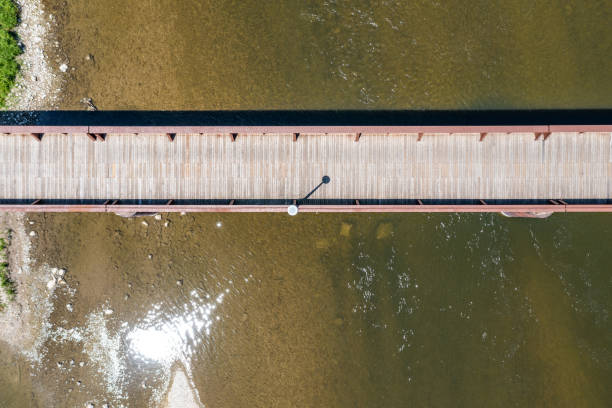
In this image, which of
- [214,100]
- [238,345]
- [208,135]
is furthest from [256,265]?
[214,100]

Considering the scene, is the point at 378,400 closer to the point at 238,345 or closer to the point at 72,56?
the point at 238,345

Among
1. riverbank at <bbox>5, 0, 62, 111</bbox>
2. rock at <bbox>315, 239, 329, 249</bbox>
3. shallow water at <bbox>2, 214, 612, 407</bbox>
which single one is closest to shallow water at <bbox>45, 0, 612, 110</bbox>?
riverbank at <bbox>5, 0, 62, 111</bbox>

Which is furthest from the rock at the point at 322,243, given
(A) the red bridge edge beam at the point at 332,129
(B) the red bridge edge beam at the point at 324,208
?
(A) the red bridge edge beam at the point at 332,129

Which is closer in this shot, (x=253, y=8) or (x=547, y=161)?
(x=547, y=161)

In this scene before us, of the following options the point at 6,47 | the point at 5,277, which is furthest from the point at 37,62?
the point at 5,277

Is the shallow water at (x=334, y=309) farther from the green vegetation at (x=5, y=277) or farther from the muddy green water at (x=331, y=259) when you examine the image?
the green vegetation at (x=5, y=277)

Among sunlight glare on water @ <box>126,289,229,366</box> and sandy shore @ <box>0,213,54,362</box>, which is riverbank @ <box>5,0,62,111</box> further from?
sunlight glare on water @ <box>126,289,229,366</box>

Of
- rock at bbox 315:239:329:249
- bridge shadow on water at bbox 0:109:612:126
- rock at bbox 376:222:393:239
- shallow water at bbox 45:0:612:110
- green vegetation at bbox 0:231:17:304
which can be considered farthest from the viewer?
rock at bbox 315:239:329:249
